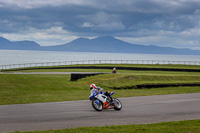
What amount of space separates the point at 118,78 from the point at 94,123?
2271cm

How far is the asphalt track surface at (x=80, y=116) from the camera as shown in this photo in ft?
39.7

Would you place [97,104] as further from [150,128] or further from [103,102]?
[150,128]

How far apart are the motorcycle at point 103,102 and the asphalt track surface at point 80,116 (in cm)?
29

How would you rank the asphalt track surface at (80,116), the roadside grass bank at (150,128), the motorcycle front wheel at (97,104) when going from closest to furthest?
the roadside grass bank at (150,128) < the asphalt track surface at (80,116) < the motorcycle front wheel at (97,104)

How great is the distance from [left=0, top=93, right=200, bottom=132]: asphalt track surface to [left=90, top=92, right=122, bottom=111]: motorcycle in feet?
0.94

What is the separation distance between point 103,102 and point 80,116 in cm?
224

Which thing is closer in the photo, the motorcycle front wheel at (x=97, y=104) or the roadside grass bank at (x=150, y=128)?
the roadside grass bank at (x=150, y=128)

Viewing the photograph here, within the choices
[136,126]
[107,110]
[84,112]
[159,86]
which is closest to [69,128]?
[136,126]

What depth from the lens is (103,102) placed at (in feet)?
52.2

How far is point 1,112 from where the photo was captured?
14945 mm

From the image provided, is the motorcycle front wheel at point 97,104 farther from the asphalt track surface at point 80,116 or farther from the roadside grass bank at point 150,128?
the roadside grass bank at point 150,128

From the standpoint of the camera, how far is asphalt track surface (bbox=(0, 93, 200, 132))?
476 inches

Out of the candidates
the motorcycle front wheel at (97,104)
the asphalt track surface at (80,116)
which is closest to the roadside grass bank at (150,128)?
the asphalt track surface at (80,116)

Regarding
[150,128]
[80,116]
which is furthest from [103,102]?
[150,128]
